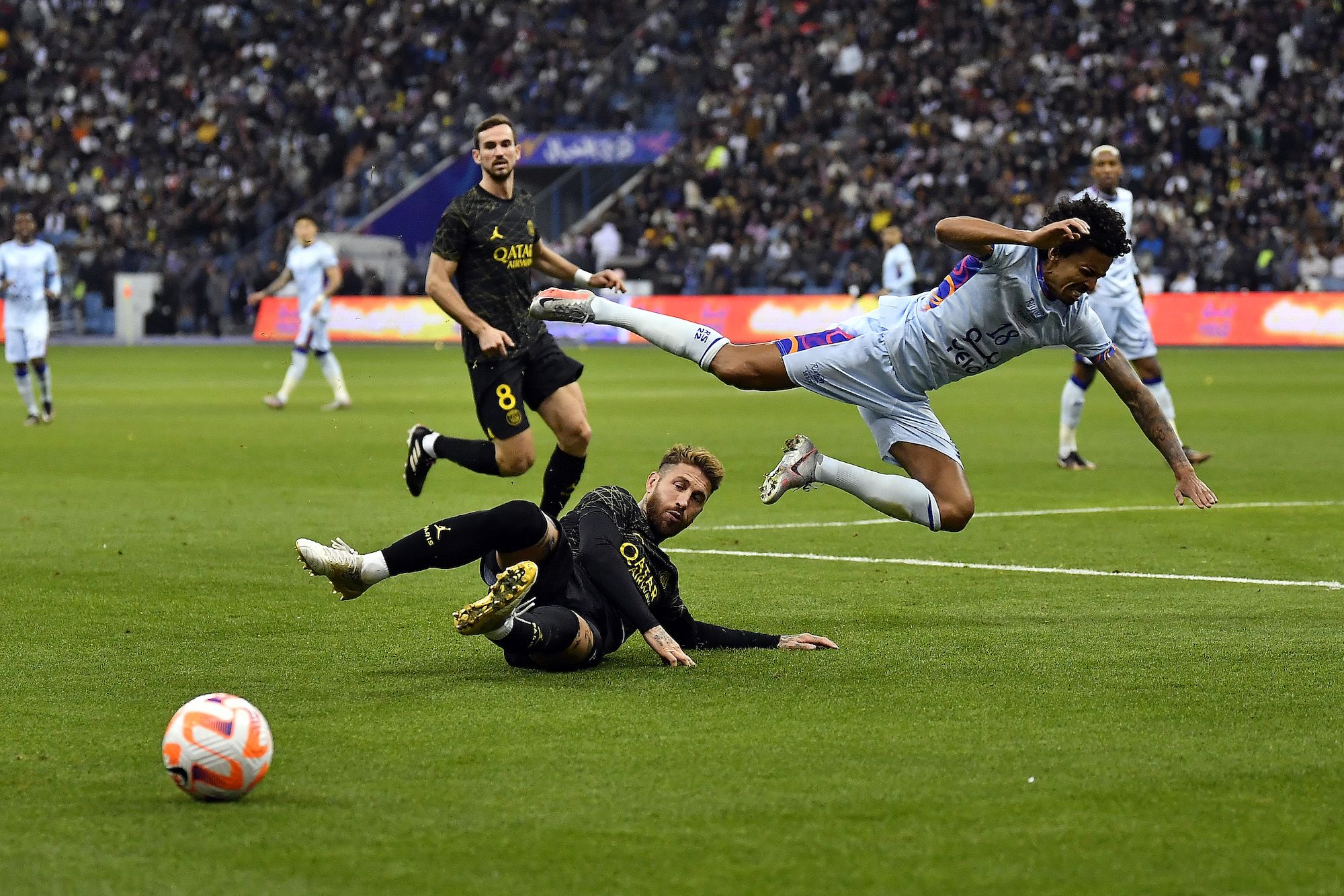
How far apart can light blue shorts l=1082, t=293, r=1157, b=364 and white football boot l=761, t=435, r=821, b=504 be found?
728 centimetres

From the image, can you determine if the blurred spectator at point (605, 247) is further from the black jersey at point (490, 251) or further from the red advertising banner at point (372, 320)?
the black jersey at point (490, 251)

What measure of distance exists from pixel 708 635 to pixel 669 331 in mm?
1740

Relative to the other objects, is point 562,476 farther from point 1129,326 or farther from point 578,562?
point 1129,326

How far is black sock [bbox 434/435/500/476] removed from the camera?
10070mm

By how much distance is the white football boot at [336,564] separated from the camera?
21.2ft

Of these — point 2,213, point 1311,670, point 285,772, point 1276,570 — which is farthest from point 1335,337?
point 2,213

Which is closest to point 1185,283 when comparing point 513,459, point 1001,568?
point 1001,568

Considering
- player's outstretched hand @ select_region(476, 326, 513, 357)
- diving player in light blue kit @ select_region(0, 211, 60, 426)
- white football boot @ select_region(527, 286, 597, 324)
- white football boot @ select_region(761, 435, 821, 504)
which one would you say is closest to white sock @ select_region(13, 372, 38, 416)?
diving player in light blue kit @ select_region(0, 211, 60, 426)

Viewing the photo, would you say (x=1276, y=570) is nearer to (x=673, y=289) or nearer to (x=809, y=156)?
(x=673, y=289)

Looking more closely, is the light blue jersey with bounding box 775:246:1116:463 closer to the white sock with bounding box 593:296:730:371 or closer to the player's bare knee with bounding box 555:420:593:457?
the white sock with bounding box 593:296:730:371

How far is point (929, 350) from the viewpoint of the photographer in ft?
26.0

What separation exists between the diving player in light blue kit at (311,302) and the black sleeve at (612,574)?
15355 millimetres

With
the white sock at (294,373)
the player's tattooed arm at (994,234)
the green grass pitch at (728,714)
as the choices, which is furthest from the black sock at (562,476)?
the white sock at (294,373)

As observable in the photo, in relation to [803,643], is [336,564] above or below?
Answer: above
